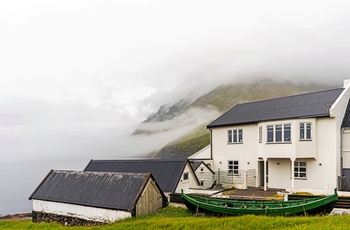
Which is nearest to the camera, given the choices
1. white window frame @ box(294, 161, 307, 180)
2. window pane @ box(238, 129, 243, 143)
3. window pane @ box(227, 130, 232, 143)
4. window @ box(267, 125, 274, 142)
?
white window frame @ box(294, 161, 307, 180)

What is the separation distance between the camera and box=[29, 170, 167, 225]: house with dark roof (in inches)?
929

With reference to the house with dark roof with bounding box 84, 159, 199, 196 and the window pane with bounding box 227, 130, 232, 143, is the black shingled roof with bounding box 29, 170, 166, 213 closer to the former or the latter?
the house with dark roof with bounding box 84, 159, 199, 196

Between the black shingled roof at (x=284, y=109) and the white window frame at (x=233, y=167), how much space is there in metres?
4.02

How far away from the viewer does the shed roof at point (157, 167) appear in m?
28.3

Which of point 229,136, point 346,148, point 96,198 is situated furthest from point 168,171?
point 346,148

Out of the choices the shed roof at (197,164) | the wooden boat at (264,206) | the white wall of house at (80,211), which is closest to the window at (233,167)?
the shed roof at (197,164)

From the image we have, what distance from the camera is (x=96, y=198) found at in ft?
82.0

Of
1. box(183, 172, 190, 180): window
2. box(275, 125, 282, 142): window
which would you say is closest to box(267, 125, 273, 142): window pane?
box(275, 125, 282, 142): window

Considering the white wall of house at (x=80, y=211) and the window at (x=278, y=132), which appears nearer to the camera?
the white wall of house at (x=80, y=211)

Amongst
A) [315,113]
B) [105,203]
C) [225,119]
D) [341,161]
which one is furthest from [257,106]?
[105,203]

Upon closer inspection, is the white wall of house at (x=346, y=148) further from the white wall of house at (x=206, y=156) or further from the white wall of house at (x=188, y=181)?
Answer: the white wall of house at (x=206, y=156)

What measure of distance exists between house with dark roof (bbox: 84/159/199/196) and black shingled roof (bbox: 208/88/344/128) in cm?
811

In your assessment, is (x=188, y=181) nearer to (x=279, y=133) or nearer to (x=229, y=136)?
(x=229, y=136)

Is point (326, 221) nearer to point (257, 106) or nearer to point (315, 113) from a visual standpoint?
point (315, 113)
